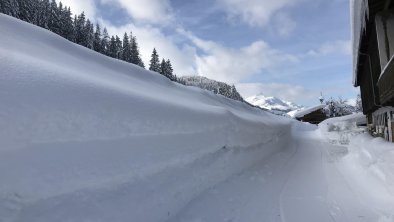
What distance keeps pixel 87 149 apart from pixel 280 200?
440cm

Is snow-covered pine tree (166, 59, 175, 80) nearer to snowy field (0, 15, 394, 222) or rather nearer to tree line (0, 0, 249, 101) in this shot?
tree line (0, 0, 249, 101)

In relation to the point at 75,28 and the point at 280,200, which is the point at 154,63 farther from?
the point at 280,200

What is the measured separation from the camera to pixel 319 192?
800 centimetres

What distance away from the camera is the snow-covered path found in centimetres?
607

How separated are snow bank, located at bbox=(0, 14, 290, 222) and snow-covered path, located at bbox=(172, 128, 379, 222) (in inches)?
17.4

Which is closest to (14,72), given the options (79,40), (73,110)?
(73,110)

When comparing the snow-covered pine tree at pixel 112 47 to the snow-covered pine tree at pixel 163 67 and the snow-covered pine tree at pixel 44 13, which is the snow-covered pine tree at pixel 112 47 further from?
the snow-covered pine tree at pixel 44 13

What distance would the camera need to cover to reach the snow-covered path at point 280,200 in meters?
6.07

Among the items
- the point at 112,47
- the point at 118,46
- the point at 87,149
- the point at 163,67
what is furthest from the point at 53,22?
the point at 87,149

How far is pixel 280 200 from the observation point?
720cm

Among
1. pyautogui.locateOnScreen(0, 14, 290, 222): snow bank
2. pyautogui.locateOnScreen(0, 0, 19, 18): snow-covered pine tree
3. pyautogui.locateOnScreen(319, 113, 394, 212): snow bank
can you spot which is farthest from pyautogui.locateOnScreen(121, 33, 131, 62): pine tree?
pyautogui.locateOnScreen(0, 14, 290, 222): snow bank

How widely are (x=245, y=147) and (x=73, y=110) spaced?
24.8 feet

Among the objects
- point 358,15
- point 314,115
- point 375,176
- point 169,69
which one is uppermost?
point 169,69

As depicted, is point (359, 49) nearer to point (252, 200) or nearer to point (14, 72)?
point (252, 200)
